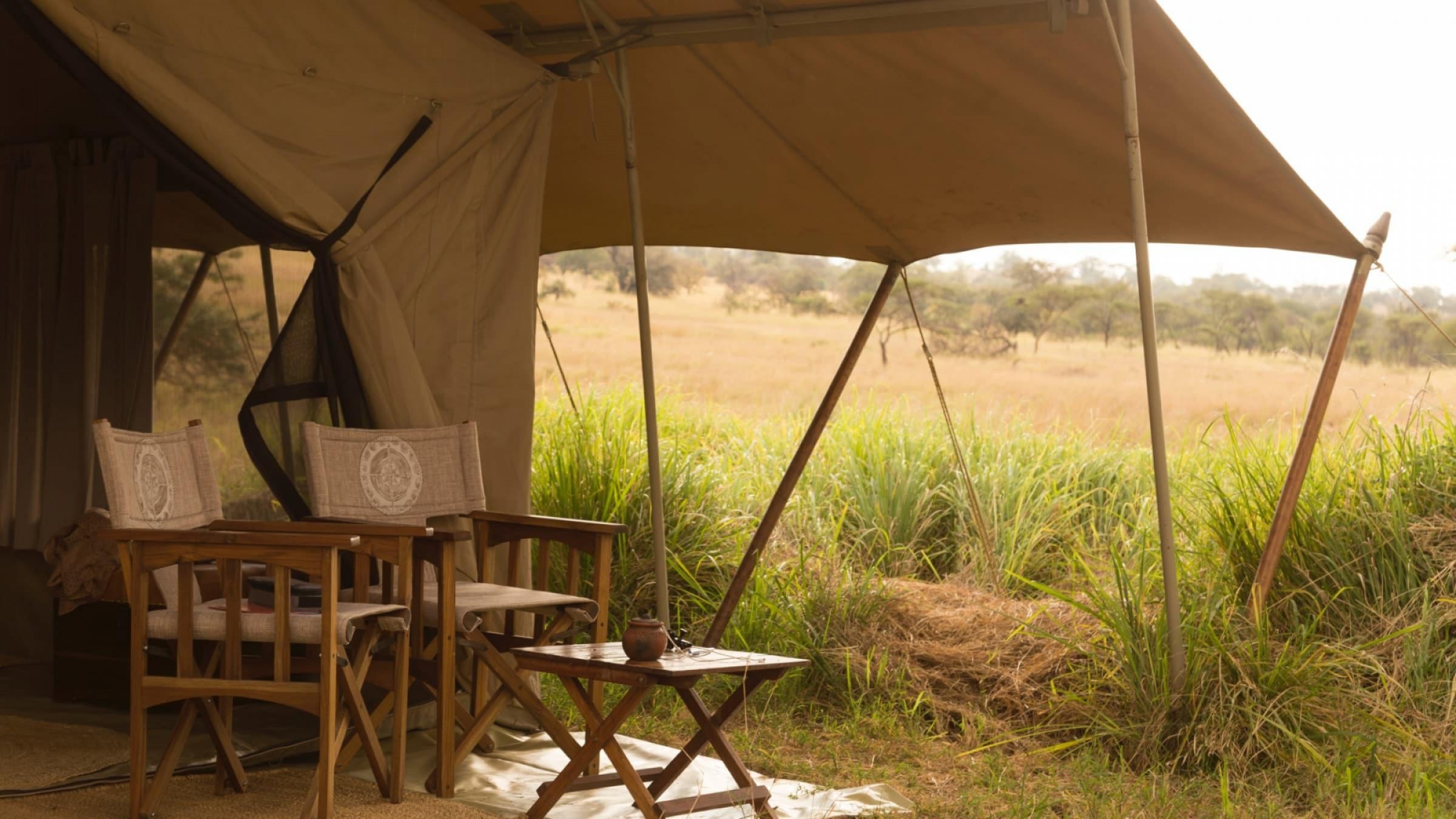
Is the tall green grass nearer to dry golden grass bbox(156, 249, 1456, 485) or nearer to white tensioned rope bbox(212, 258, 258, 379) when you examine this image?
white tensioned rope bbox(212, 258, 258, 379)

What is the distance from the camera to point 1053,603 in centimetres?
511

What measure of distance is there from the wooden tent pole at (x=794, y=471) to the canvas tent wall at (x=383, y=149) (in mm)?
1102

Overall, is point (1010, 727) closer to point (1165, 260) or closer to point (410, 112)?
point (410, 112)

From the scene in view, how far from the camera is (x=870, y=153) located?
4449 millimetres

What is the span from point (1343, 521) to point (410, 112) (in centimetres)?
320

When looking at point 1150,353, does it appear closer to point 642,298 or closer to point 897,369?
point 642,298

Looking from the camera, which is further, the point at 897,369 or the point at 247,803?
the point at 897,369

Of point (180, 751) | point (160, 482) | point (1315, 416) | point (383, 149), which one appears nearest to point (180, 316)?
point (383, 149)

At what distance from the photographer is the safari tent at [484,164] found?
3316 millimetres

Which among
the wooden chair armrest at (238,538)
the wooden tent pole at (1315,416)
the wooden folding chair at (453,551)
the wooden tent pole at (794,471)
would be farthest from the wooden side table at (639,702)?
the wooden tent pole at (1315,416)

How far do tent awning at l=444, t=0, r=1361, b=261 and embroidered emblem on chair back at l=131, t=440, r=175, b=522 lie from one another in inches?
70.7

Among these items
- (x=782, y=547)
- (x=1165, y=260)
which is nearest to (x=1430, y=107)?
(x=1165, y=260)

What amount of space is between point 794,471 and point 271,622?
8.25 feet

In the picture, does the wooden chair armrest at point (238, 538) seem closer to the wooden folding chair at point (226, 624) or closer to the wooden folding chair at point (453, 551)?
the wooden folding chair at point (226, 624)
